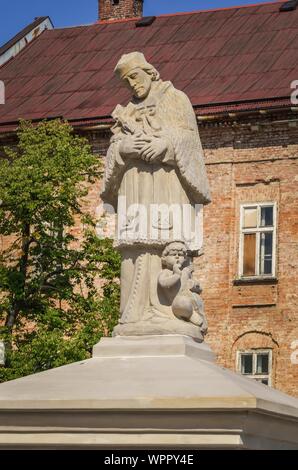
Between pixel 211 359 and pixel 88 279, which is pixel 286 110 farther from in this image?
pixel 211 359

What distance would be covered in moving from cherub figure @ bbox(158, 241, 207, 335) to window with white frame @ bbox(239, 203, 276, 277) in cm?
2104

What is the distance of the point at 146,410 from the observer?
9781 millimetres

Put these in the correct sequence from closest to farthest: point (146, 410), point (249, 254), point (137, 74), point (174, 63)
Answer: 1. point (146, 410)
2. point (137, 74)
3. point (249, 254)
4. point (174, 63)

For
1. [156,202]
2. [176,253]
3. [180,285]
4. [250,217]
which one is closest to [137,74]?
[156,202]

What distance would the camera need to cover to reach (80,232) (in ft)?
109

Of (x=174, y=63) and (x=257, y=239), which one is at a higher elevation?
(x=174, y=63)

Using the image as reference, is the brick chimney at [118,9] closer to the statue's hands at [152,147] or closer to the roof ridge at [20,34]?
the roof ridge at [20,34]

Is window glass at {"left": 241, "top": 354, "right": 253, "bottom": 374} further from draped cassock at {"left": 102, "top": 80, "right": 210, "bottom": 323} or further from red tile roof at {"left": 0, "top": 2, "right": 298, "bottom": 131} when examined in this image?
draped cassock at {"left": 102, "top": 80, "right": 210, "bottom": 323}

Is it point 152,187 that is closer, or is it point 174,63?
point 152,187

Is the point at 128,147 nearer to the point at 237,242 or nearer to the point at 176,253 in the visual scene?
the point at 176,253

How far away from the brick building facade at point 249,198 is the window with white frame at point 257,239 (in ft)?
0.06

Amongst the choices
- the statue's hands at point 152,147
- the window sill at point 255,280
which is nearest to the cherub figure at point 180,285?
the statue's hands at point 152,147

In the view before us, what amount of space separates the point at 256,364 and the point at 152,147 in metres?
21.0

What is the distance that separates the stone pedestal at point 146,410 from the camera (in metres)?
9.70
